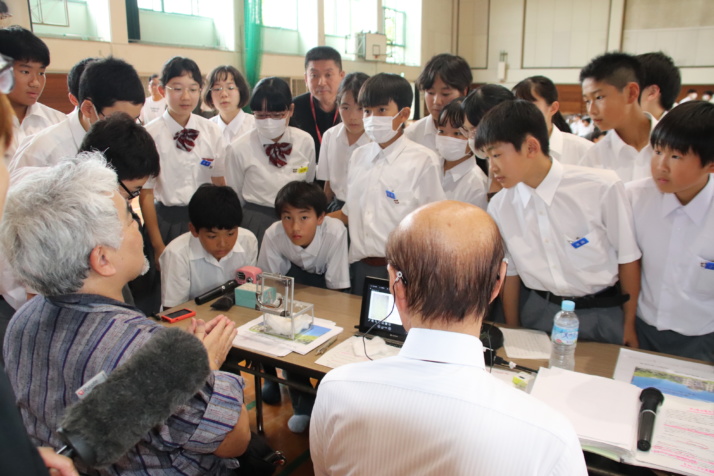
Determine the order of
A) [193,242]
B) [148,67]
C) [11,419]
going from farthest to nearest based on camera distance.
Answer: [148,67] < [193,242] < [11,419]

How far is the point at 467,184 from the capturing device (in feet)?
9.09

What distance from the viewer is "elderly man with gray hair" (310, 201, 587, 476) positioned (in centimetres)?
78

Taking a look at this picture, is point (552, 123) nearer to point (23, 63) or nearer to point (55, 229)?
point (55, 229)

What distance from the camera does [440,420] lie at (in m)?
0.81

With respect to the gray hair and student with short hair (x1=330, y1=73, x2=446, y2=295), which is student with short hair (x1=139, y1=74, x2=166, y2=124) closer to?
student with short hair (x1=330, y1=73, x2=446, y2=295)

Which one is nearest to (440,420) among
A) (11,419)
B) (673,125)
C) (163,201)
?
(11,419)

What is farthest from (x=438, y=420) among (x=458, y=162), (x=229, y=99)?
(x=229, y=99)

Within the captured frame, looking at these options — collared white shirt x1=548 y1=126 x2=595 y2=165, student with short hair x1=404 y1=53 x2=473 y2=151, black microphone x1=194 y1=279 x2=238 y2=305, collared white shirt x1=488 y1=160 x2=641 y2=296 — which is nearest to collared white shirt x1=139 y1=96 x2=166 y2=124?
student with short hair x1=404 y1=53 x2=473 y2=151

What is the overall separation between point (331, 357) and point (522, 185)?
99cm

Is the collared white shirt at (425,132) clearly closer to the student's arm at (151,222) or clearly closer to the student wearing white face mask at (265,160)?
the student wearing white face mask at (265,160)

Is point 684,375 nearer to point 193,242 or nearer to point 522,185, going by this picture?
point 522,185

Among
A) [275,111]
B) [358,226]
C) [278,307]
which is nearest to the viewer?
[278,307]

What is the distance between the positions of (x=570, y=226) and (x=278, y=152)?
1.84 meters

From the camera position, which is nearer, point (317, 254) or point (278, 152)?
point (317, 254)
